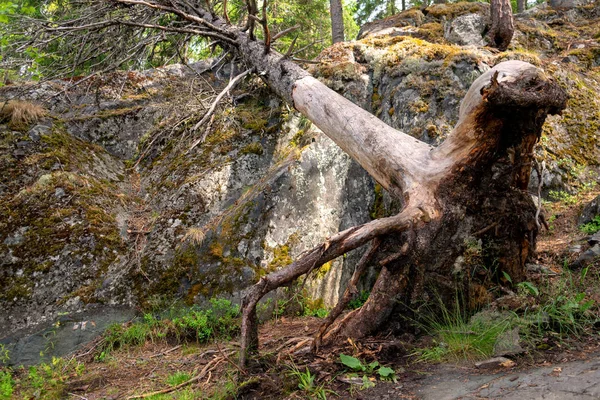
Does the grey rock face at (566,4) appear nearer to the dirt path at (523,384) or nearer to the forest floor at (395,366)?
the forest floor at (395,366)

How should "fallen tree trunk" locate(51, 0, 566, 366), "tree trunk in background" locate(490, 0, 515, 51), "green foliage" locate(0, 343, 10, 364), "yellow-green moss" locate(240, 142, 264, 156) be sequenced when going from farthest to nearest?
"tree trunk in background" locate(490, 0, 515, 51)
"yellow-green moss" locate(240, 142, 264, 156)
"green foliage" locate(0, 343, 10, 364)
"fallen tree trunk" locate(51, 0, 566, 366)

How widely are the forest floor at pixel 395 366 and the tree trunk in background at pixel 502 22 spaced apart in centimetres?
432

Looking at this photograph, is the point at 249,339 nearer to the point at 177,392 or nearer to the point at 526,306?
the point at 177,392

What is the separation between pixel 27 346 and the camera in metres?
4.38

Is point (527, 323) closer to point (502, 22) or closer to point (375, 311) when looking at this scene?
point (375, 311)

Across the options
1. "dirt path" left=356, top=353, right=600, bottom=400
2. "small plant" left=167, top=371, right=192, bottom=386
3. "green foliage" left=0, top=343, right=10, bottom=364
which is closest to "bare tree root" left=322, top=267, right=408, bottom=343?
"dirt path" left=356, top=353, right=600, bottom=400

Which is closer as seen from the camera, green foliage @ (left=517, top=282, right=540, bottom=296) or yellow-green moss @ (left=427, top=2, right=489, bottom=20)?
green foliage @ (left=517, top=282, right=540, bottom=296)

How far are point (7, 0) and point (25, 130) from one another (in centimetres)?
269

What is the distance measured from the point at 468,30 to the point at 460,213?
5.77m

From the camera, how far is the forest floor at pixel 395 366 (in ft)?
7.97

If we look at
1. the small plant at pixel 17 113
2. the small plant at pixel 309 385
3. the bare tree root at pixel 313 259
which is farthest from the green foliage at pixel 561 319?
the small plant at pixel 17 113

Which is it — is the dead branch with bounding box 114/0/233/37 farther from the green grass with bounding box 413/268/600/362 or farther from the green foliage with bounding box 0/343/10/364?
the green grass with bounding box 413/268/600/362

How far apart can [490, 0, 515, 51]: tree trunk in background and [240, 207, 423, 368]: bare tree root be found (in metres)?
5.16

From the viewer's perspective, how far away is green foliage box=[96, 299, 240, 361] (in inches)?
174
